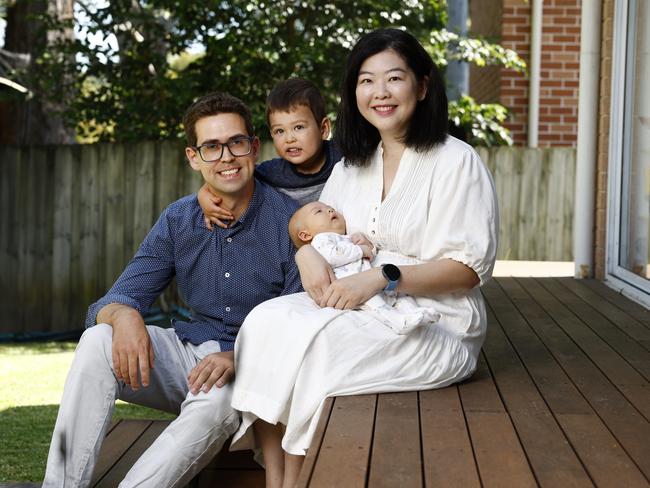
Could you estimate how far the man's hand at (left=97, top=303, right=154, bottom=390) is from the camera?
2861 mm

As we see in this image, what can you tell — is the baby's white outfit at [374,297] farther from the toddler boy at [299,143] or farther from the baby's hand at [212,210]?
the toddler boy at [299,143]

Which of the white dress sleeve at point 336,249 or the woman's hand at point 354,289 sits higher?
the white dress sleeve at point 336,249

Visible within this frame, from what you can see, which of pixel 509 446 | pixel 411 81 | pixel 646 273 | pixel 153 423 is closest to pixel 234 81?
pixel 646 273

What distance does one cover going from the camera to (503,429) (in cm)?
248

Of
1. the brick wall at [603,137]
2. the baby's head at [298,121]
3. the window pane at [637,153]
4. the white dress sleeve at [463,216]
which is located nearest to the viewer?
the white dress sleeve at [463,216]

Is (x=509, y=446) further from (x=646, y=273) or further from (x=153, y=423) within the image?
(x=646, y=273)

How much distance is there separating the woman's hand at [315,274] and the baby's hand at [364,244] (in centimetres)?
15

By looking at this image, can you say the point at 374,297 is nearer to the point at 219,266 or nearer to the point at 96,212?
the point at 219,266

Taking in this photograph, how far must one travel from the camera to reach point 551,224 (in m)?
8.54

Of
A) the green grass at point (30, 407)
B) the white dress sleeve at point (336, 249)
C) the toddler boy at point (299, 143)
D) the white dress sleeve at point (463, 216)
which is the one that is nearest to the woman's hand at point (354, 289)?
the white dress sleeve at point (336, 249)

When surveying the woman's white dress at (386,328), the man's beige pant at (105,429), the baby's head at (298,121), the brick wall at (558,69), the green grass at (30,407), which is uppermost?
the brick wall at (558,69)

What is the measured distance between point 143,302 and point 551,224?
5.90 m

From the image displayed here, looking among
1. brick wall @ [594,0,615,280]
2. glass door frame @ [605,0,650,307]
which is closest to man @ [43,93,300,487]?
glass door frame @ [605,0,650,307]

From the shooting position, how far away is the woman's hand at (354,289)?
2.79m
